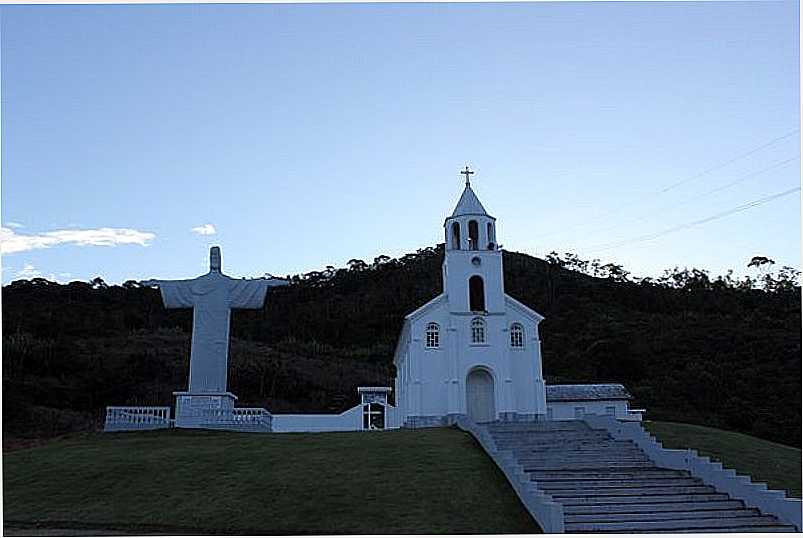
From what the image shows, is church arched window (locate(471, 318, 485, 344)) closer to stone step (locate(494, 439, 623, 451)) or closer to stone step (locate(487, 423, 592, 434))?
stone step (locate(487, 423, 592, 434))

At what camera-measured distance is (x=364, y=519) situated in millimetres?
14070

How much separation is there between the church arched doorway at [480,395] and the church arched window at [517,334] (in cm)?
167

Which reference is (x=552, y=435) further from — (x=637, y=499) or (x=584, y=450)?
(x=637, y=499)

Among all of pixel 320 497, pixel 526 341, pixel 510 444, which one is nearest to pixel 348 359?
pixel 526 341

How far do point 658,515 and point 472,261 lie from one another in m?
16.6

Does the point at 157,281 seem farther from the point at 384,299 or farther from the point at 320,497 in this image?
the point at 384,299

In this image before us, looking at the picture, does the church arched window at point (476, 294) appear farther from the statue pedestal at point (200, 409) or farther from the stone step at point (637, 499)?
the stone step at point (637, 499)

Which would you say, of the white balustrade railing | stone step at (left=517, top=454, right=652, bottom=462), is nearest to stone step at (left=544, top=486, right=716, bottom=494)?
stone step at (left=517, top=454, right=652, bottom=462)

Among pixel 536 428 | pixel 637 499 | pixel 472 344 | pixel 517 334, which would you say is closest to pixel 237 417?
pixel 536 428

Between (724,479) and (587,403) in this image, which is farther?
(587,403)

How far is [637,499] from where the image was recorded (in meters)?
15.6

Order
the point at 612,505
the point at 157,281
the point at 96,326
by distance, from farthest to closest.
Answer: the point at 96,326 → the point at 157,281 → the point at 612,505

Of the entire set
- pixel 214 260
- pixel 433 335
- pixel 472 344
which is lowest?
pixel 472 344

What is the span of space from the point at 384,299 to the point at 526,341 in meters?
41.2
